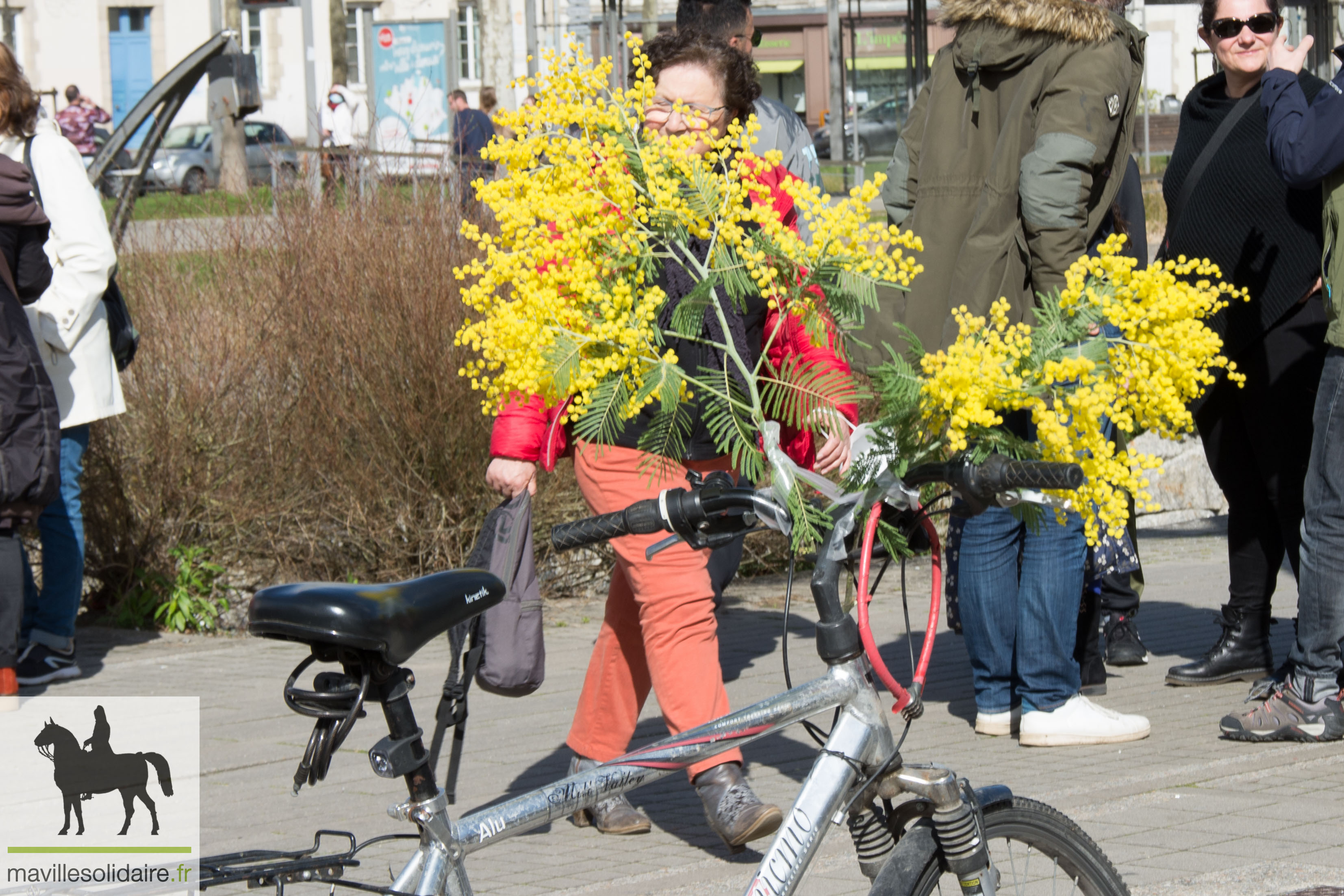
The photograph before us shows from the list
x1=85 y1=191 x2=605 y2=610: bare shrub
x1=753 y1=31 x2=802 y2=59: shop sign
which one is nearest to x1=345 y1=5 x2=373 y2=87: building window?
x1=753 y1=31 x2=802 y2=59: shop sign

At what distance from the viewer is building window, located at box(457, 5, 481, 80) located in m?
45.5

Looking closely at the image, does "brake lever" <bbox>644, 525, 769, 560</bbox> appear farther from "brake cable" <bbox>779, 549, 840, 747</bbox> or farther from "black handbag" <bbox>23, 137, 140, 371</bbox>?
"black handbag" <bbox>23, 137, 140, 371</bbox>

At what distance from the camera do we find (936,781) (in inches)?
101

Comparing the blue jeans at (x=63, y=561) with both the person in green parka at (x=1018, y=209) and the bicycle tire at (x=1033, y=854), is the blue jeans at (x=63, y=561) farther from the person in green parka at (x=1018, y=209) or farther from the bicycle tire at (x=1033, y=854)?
the bicycle tire at (x=1033, y=854)

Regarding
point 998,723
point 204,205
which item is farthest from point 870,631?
point 204,205

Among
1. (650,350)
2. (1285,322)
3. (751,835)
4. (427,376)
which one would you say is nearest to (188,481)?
(427,376)

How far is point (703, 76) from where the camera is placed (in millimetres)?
4211

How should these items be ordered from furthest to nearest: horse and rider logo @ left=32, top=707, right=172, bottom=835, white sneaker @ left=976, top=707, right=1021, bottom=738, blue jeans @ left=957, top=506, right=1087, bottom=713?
1. white sneaker @ left=976, top=707, right=1021, bottom=738
2. blue jeans @ left=957, top=506, right=1087, bottom=713
3. horse and rider logo @ left=32, top=707, right=172, bottom=835

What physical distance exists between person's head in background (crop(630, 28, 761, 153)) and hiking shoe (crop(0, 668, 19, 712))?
3184mm

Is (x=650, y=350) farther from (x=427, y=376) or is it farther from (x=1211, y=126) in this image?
(x=427, y=376)

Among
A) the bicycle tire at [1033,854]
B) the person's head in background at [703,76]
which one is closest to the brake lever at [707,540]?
the bicycle tire at [1033,854]

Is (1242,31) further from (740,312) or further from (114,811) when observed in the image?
(114,811)

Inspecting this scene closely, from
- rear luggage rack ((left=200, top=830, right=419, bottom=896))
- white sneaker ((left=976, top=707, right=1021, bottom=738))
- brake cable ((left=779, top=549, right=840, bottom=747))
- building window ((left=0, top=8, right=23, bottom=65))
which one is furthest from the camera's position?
building window ((left=0, top=8, right=23, bottom=65))

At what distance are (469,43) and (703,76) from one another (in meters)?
43.8
